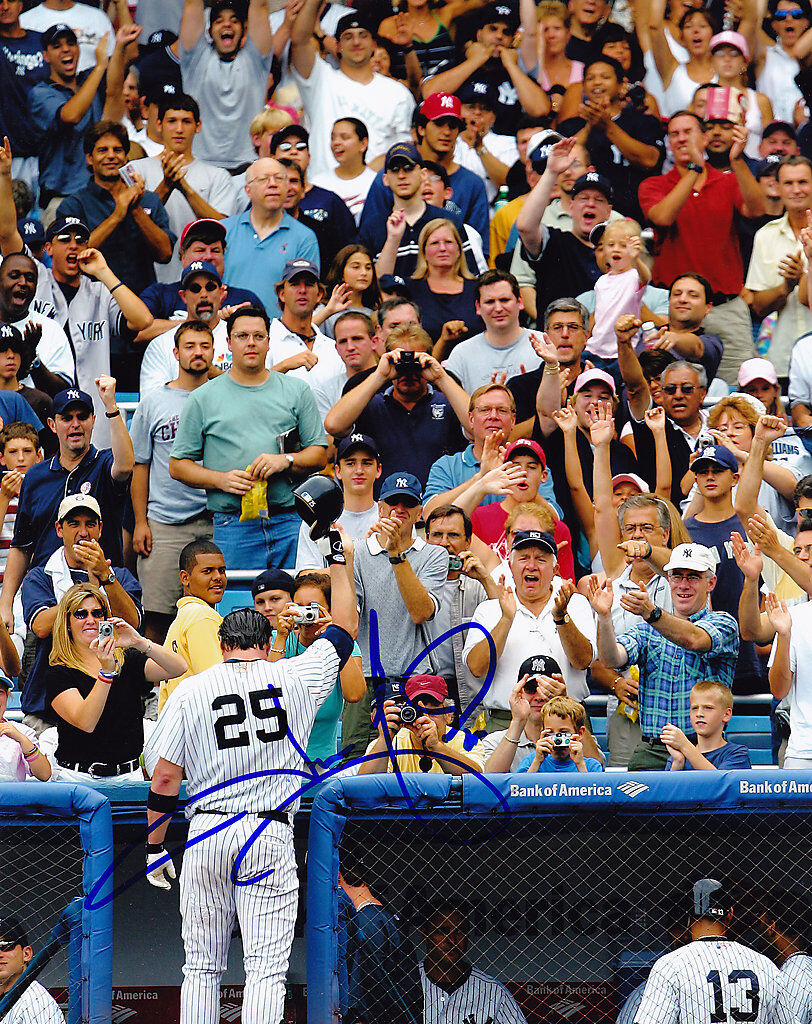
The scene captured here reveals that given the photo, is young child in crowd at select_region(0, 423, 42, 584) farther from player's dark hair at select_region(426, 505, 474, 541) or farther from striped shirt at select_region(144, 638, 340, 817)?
striped shirt at select_region(144, 638, 340, 817)

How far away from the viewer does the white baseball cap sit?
7.26 metres

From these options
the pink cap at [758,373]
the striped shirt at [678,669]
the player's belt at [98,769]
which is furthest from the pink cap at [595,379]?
the player's belt at [98,769]

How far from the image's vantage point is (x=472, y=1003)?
616cm

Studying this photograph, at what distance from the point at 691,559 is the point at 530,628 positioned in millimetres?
829

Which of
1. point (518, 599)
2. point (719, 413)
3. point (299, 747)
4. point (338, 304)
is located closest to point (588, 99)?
point (338, 304)

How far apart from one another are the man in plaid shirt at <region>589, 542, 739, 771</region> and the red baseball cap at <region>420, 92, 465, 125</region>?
4992 mm

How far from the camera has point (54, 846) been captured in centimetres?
665

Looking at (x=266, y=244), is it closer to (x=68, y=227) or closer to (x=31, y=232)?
(x=68, y=227)

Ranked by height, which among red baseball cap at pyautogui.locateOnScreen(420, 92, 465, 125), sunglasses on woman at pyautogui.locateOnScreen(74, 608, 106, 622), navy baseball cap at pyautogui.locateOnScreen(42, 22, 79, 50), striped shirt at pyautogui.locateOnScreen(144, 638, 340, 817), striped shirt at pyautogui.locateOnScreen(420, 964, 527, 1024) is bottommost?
striped shirt at pyautogui.locateOnScreen(420, 964, 527, 1024)

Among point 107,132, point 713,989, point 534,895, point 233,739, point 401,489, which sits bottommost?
point 713,989

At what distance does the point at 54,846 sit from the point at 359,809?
57.8 inches

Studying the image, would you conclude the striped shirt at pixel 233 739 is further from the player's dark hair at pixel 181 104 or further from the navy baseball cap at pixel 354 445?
the player's dark hair at pixel 181 104

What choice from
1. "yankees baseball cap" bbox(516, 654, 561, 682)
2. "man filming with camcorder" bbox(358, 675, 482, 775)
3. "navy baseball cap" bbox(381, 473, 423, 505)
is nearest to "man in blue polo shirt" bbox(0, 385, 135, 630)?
"navy baseball cap" bbox(381, 473, 423, 505)
